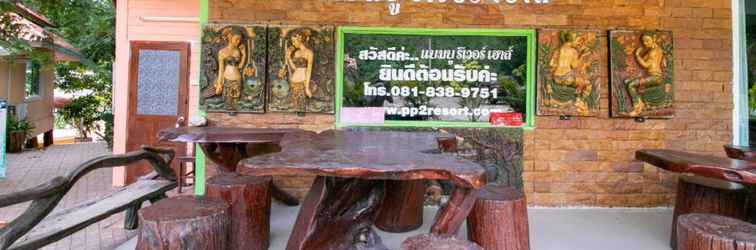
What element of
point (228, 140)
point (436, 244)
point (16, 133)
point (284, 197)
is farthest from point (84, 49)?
point (436, 244)

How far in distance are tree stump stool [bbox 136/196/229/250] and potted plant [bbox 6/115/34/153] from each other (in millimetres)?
9456

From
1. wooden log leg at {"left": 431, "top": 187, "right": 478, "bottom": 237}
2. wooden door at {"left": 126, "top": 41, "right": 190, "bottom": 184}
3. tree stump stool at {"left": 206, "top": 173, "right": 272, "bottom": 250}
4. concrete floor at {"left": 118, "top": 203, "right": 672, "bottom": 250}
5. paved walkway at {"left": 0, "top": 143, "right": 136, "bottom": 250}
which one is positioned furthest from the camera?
wooden door at {"left": 126, "top": 41, "right": 190, "bottom": 184}

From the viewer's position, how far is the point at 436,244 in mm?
1877

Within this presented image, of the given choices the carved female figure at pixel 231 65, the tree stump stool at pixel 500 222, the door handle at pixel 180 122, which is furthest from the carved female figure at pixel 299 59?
the door handle at pixel 180 122

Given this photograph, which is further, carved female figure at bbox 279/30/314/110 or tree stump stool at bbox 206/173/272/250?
carved female figure at bbox 279/30/314/110

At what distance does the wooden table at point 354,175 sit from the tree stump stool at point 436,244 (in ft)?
0.74

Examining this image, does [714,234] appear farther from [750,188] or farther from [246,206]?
[246,206]

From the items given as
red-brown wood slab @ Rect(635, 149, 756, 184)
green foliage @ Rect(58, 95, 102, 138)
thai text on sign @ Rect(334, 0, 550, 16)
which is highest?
thai text on sign @ Rect(334, 0, 550, 16)

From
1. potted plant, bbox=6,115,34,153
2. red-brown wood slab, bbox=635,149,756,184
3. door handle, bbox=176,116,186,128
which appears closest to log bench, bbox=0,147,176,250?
door handle, bbox=176,116,186,128

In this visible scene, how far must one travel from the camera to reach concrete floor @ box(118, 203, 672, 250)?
10.3ft

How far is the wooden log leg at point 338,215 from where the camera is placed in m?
2.48

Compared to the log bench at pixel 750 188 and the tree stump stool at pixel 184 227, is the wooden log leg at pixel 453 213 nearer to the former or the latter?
the tree stump stool at pixel 184 227

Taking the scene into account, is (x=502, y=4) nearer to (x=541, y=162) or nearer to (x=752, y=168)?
(x=541, y=162)

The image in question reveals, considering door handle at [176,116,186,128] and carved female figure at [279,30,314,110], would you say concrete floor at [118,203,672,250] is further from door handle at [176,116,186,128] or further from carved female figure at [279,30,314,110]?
door handle at [176,116,186,128]
